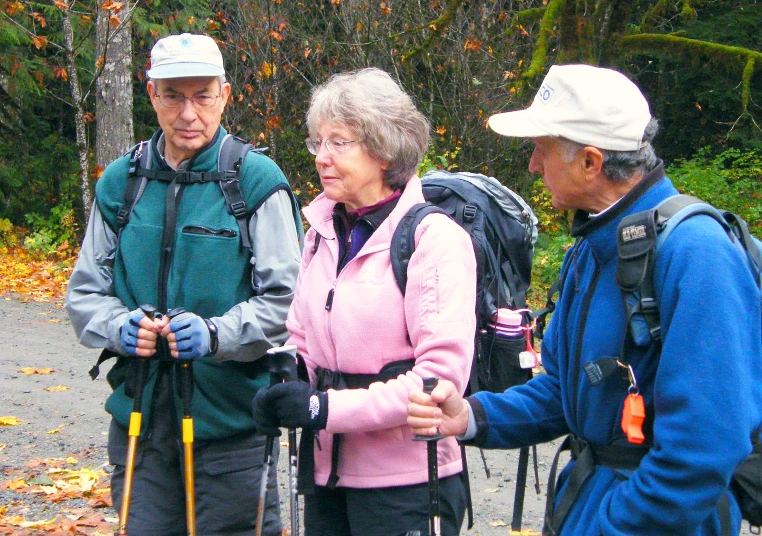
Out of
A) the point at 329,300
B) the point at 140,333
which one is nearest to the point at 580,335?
the point at 329,300

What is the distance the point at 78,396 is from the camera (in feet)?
24.5

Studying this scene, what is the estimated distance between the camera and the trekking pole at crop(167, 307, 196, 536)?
327 centimetres

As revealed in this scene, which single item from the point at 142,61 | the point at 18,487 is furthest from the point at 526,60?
the point at 18,487

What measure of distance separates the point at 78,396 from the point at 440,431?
5600mm

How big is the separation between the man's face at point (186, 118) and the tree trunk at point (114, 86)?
8.89m

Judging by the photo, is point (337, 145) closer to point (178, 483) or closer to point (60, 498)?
point (178, 483)

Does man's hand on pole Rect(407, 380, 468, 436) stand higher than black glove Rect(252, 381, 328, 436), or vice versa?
man's hand on pole Rect(407, 380, 468, 436)

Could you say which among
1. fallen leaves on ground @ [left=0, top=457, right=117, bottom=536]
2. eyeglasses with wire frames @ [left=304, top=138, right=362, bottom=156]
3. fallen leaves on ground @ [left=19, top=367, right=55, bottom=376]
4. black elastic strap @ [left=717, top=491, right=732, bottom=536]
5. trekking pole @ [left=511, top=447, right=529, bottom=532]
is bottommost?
fallen leaves on ground @ [left=19, top=367, right=55, bottom=376]

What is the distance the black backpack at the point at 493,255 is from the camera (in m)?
3.73

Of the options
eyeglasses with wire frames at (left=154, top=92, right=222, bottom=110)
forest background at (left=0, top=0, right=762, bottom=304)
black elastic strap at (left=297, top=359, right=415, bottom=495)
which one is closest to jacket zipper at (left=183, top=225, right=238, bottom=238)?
eyeglasses with wire frames at (left=154, top=92, right=222, bottom=110)

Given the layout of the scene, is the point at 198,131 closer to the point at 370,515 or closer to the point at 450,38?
the point at 370,515

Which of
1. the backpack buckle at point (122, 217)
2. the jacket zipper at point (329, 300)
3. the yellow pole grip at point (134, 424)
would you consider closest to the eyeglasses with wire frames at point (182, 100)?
the backpack buckle at point (122, 217)

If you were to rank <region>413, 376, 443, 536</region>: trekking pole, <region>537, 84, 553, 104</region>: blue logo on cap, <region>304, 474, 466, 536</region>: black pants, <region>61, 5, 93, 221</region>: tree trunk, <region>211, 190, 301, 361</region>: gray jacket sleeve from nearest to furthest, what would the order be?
<region>537, 84, 553, 104</region>: blue logo on cap < <region>413, 376, 443, 536</region>: trekking pole < <region>304, 474, 466, 536</region>: black pants < <region>211, 190, 301, 361</region>: gray jacket sleeve < <region>61, 5, 93, 221</region>: tree trunk

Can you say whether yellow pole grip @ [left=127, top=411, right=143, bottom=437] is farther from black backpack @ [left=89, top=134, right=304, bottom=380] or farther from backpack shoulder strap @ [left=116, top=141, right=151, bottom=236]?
backpack shoulder strap @ [left=116, top=141, right=151, bottom=236]
